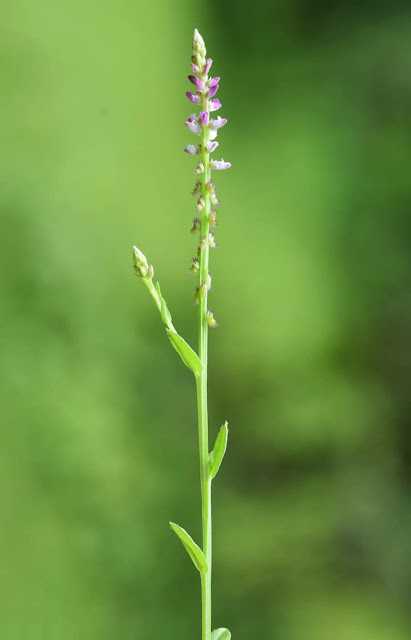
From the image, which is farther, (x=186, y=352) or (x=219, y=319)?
(x=219, y=319)

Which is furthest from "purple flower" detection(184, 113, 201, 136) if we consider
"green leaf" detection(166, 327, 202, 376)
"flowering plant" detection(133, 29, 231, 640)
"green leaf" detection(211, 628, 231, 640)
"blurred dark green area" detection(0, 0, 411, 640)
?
"blurred dark green area" detection(0, 0, 411, 640)

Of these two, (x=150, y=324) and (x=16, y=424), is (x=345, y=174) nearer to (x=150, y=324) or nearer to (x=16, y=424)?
(x=150, y=324)

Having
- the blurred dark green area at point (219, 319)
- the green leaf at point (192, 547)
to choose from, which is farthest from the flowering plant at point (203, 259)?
the blurred dark green area at point (219, 319)

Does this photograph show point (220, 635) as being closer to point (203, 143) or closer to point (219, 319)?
point (203, 143)

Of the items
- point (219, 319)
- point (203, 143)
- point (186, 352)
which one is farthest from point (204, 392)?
point (219, 319)

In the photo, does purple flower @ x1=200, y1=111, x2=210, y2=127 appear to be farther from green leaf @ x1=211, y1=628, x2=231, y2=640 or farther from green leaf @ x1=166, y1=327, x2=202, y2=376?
green leaf @ x1=211, y1=628, x2=231, y2=640

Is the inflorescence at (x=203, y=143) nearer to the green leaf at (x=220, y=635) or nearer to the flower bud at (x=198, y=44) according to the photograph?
the flower bud at (x=198, y=44)

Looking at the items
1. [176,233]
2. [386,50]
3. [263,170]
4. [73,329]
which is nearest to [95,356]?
[73,329]

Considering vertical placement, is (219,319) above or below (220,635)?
above

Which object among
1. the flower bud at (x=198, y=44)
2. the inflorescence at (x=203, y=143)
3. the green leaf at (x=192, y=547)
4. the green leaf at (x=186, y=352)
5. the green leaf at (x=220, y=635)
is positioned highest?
the flower bud at (x=198, y=44)
